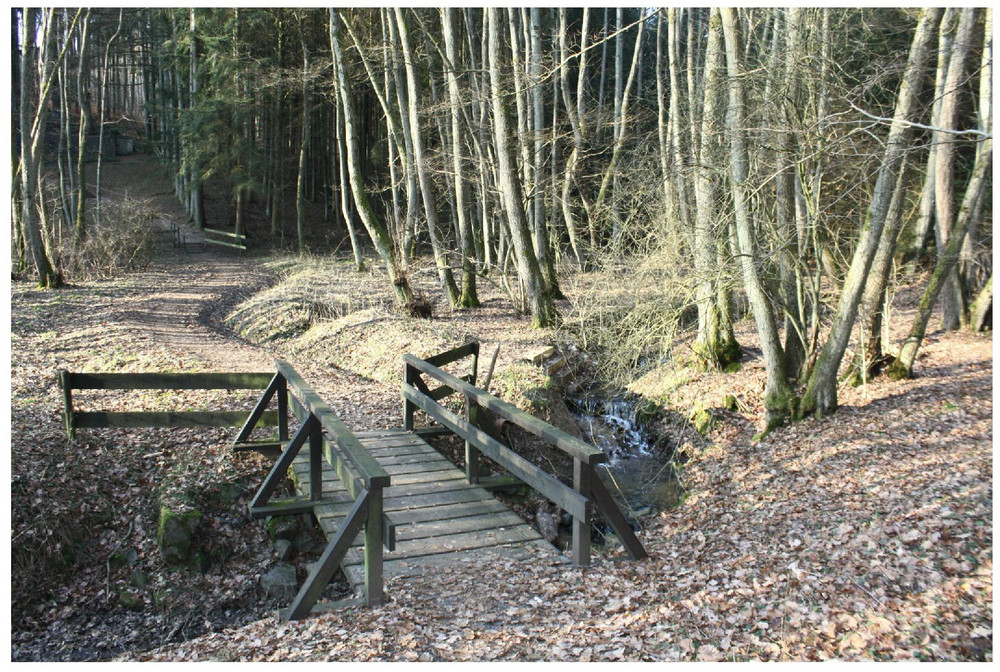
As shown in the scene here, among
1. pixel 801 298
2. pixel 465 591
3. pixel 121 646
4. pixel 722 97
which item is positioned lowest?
pixel 121 646

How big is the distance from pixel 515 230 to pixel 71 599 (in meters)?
10.3

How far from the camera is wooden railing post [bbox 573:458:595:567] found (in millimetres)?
5605

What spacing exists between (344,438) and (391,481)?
1.38 meters

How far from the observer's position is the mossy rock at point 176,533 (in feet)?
22.0

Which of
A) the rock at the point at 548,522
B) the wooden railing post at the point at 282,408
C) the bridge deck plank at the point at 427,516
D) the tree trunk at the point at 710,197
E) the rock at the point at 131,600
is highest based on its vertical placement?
the tree trunk at the point at 710,197

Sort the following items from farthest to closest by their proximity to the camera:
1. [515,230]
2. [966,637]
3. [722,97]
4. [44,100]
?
[44,100]
[515,230]
[722,97]
[966,637]

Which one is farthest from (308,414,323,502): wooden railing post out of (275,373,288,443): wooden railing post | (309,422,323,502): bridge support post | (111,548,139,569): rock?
(111,548,139,569): rock

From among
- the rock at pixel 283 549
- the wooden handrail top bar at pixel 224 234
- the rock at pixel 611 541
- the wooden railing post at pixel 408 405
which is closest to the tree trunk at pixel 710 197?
the rock at pixel 611 541

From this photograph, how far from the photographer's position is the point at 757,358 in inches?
521

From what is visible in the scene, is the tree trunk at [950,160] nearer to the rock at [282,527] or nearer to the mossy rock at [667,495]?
the mossy rock at [667,495]

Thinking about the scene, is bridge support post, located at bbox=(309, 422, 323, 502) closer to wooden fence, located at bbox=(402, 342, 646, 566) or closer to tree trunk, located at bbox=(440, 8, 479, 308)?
wooden fence, located at bbox=(402, 342, 646, 566)

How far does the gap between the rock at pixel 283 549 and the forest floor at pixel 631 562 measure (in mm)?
99

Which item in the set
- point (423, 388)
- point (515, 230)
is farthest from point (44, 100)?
point (423, 388)

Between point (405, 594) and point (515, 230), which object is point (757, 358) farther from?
point (405, 594)
